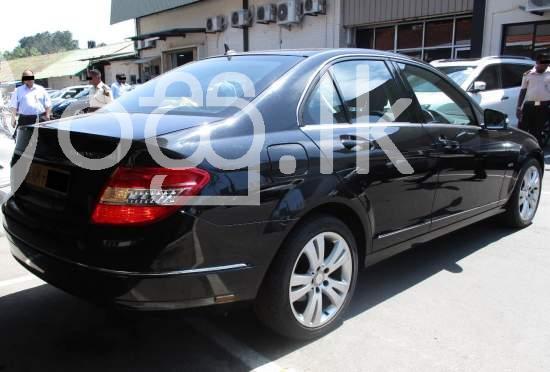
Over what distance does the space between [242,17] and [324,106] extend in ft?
66.5

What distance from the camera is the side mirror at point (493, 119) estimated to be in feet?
13.9

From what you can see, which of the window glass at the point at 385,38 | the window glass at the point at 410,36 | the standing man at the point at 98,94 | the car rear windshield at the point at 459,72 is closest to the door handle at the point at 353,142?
the car rear windshield at the point at 459,72

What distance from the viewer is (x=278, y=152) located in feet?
8.57

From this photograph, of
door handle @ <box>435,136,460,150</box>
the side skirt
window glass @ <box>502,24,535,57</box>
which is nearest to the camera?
the side skirt

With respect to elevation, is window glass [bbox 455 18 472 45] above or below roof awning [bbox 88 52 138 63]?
above

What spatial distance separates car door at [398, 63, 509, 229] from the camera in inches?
145

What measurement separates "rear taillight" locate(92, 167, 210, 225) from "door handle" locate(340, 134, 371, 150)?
1001mm

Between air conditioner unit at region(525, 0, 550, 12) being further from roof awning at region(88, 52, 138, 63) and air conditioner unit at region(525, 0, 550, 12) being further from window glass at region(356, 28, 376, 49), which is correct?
roof awning at region(88, 52, 138, 63)

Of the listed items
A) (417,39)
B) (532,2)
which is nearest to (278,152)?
(532,2)

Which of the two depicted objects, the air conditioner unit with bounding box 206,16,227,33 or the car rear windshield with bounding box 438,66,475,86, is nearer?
the car rear windshield with bounding box 438,66,475,86

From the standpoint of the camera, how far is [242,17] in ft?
72.3

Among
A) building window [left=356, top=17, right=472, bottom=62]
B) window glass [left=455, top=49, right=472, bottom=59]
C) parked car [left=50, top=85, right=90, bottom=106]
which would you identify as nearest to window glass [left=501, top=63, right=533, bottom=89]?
window glass [left=455, top=49, right=472, bottom=59]

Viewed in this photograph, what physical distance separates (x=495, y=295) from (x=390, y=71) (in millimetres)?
1714

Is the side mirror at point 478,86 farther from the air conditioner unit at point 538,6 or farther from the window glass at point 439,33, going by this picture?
the window glass at point 439,33
